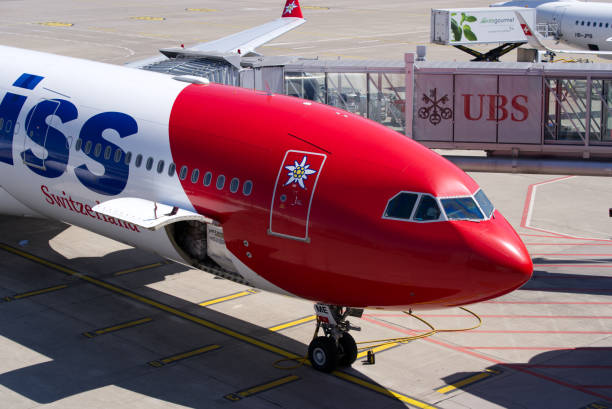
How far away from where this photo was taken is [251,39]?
36.1 m

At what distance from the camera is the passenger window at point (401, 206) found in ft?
55.0

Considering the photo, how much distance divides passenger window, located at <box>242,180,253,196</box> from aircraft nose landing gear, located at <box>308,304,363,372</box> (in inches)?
107

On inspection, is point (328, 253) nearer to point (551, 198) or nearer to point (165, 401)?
point (165, 401)

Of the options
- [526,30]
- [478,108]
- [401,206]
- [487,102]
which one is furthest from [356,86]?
[526,30]

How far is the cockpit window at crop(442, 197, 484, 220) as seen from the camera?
16.6m

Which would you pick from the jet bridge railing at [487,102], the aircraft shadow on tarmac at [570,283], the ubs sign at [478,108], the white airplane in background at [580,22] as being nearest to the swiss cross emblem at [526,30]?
the white airplane in background at [580,22]

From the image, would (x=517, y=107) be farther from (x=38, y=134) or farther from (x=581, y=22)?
(x=581, y=22)

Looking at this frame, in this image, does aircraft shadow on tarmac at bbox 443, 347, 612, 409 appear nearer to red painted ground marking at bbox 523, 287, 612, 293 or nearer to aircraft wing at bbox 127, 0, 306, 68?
red painted ground marking at bbox 523, 287, 612, 293

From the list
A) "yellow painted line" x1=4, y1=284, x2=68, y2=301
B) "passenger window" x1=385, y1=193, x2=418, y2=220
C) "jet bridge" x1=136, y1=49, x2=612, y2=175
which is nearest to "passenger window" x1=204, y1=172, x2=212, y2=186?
"passenger window" x1=385, y1=193, x2=418, y2=220

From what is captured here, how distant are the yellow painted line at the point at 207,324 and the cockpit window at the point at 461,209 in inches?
150

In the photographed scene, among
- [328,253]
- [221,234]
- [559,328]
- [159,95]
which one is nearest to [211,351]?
[221,234]

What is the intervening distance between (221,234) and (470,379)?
5.94 metres

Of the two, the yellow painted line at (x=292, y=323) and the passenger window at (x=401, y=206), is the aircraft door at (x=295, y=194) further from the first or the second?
the yellow painted line at (x=292, y=323)

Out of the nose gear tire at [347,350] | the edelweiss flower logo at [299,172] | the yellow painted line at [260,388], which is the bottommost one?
the yellow painted line at [260,388]
